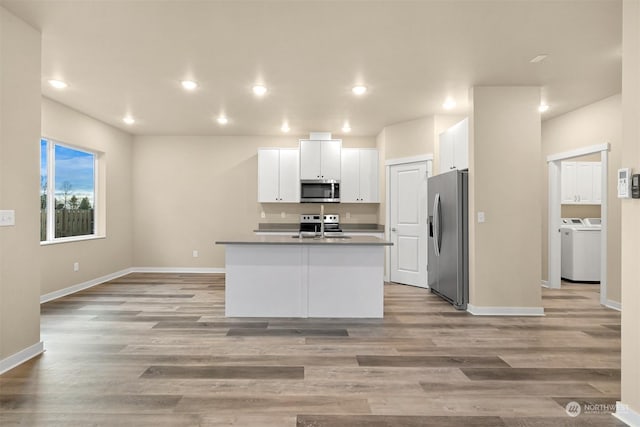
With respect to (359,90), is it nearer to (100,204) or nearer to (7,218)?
(7,218)

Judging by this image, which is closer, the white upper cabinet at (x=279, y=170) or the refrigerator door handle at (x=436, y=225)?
the refrigerator door handle at (x=436, y=225)

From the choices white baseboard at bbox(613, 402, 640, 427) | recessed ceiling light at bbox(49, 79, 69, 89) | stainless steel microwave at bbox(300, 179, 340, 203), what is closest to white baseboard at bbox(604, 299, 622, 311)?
white baseboard at bbox(613, 402, 640, 427)

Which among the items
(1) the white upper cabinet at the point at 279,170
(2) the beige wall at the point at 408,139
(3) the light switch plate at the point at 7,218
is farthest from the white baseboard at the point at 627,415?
(1) the white upper cabinet at the point at 279,170

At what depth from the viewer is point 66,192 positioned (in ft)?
17.4

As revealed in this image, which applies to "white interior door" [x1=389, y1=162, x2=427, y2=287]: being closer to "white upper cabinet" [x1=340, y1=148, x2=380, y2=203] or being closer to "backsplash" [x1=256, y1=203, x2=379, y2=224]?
"white upper cabinet" [x1=340, y1=148, x2=380, y2=203]

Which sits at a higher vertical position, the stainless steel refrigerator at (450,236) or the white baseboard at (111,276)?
the stainless steel refrigerator at (450,236)

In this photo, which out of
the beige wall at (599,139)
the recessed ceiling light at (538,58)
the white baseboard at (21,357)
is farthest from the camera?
the beige wall at (599,139)

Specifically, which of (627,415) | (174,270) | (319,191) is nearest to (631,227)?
(627,415)

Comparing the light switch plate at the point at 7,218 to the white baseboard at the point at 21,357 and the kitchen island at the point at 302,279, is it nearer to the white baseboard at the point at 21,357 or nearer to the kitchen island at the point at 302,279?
the white baseboard at the point at 21,357

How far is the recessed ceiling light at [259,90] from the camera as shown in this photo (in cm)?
420

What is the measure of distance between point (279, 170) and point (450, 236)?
10.7 feet

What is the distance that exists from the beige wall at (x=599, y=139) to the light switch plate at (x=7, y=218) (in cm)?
628

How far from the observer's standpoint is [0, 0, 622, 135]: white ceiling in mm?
2643

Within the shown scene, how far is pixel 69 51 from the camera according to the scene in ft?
10.8
